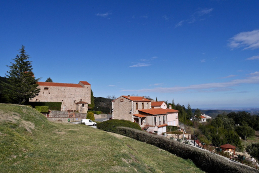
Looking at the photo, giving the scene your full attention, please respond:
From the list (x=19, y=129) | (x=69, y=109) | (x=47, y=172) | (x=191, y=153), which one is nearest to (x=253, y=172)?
(x=191, y=153)

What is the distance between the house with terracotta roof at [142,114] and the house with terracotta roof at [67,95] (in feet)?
53.7

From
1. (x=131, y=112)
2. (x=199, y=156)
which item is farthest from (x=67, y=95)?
(x=199, y=156)

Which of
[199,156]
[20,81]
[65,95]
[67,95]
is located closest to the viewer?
[199,156]

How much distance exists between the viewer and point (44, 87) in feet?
163

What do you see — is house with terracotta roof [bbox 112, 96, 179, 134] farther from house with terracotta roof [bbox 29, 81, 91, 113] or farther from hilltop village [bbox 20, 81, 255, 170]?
house with terracotta roof [bbox 29, 81, 91, 113]

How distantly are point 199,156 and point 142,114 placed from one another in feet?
78.5

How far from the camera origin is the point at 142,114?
1494 inches

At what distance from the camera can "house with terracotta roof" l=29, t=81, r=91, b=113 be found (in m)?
49.5

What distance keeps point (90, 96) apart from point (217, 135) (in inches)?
1557

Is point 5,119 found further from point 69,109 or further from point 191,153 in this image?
point 69,109

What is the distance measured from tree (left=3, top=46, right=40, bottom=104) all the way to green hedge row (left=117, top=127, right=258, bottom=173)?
26693 millimetres

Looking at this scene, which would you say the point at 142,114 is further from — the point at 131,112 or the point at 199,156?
the point at 199,156

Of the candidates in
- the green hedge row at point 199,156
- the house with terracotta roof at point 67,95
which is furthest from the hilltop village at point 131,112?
the green hedge row at point 199,156

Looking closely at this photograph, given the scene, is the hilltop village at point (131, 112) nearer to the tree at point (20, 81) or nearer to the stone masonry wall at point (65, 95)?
the stone masonry wall at point (65, 95)
